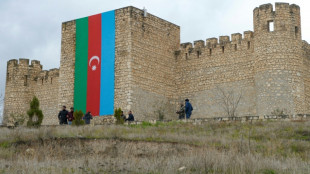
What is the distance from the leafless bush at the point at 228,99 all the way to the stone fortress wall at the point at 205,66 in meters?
0.11

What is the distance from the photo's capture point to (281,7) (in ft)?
66.4

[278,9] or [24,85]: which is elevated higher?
[278,9]

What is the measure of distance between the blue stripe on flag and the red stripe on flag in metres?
0.19

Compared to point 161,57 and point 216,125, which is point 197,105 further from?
point 216,125

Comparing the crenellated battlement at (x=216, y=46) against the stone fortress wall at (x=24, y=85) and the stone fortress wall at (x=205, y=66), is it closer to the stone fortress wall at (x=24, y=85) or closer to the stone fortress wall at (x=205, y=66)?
the stone fortress wall at (x=205, y=66)

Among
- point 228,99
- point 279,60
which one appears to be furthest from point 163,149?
point 228,99

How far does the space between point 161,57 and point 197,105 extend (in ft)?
8.85

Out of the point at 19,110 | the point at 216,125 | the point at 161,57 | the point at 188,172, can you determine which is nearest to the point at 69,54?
the point at 161,57

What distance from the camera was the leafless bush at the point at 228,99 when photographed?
70.8 ft

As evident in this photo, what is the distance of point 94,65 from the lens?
22.4 metres

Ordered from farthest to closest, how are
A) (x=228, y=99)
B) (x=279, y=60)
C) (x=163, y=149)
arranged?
1. (x=228, y=99)
2. (x=279, y=60)
3. (x=163, y=149)

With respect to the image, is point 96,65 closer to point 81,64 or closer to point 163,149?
point 81,64

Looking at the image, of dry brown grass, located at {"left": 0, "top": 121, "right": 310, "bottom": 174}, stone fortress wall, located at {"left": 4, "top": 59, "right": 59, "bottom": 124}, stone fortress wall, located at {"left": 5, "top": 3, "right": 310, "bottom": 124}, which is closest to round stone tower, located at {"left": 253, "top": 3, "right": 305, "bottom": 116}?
stone fortress wall, located at {"left": 5, "top": 3, "right": 310, "bottom": 124}

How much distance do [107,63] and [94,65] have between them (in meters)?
0.68
